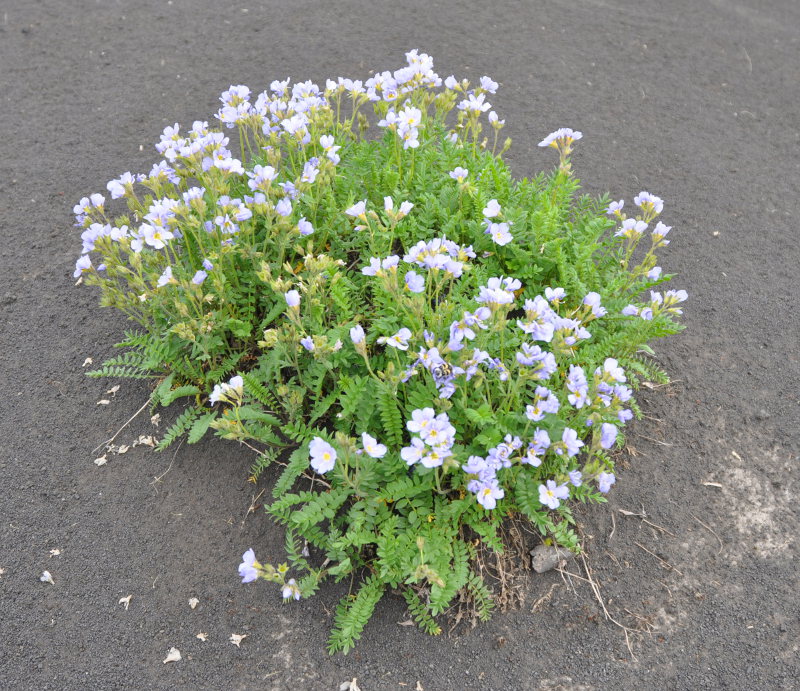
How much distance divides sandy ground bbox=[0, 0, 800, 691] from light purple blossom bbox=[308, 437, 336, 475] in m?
0.61

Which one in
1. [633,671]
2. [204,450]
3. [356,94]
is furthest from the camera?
[356,94]

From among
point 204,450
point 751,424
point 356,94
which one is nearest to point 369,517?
→ point 204,450

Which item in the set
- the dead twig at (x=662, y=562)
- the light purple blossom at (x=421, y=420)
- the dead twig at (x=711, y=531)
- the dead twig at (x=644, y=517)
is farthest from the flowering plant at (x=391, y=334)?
the dead twig at (x=711, y=531)

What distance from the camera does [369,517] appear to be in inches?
97.5

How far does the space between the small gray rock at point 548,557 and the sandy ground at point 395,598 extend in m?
0.06

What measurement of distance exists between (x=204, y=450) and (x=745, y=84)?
5637 mm

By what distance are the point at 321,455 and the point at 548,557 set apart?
3.45 ft

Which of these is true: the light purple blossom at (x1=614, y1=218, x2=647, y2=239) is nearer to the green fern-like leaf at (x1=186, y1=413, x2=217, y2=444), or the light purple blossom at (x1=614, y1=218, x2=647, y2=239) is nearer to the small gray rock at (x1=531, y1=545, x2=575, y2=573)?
the small gray rock at (x1=531, y1=545, x2=575, y2=573)

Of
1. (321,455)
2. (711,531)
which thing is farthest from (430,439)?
(711,531)

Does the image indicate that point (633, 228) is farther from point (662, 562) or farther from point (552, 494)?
point (662, 562)

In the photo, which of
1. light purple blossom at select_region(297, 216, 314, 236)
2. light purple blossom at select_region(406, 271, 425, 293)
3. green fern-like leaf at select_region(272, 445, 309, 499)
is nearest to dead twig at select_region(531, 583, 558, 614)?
green fern-like leaf at select_region(272, 445, 309, 499)

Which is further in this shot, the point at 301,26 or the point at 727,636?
the point at 301,26

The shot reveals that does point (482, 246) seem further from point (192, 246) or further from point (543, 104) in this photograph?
point (543, 104)

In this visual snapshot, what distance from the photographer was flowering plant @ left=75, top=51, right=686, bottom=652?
2.35 meters
